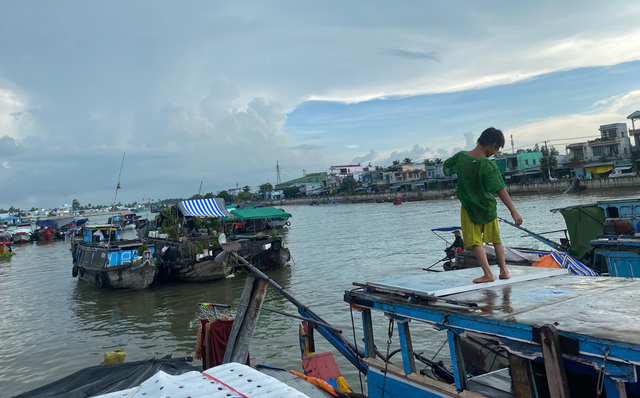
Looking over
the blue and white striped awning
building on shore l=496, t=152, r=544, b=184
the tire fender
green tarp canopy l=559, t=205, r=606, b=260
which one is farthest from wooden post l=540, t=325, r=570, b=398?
building on shore l=496, t=152, r=544, b=184

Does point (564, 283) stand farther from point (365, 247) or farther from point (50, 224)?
point (50, 224)

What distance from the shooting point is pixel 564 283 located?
13.0 feet

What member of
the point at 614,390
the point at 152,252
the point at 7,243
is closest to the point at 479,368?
the point at 614,390

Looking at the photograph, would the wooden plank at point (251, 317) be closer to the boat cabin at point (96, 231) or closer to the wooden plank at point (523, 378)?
the wooden plank at point (523, 378)

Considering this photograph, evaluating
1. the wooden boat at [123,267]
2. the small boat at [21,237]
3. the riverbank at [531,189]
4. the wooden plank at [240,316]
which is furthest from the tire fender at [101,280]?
the riverbank at [531,189]

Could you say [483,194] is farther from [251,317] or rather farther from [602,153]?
[602,153]

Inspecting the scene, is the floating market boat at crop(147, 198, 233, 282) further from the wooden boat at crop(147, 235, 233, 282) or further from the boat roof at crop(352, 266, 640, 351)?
the boat roof at crop(352, 266, 640, 351)

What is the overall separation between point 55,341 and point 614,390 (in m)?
11.9

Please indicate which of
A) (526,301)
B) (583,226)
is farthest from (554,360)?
(583,226)

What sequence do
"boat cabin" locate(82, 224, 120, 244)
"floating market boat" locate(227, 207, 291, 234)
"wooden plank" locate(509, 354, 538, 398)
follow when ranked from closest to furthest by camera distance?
"wooden plank" locate(509, 354, 538, 398) < "boat cabin" locate(82, 224, 120, 244) < "floating market boat" locate(227, 207, 291, 234)

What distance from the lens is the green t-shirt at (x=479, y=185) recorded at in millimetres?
4113

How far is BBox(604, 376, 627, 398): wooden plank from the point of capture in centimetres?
243

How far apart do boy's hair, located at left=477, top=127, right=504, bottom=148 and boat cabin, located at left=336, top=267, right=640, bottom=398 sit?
1365 mm

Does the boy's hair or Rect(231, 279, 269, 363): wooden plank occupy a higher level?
the boy's hair
